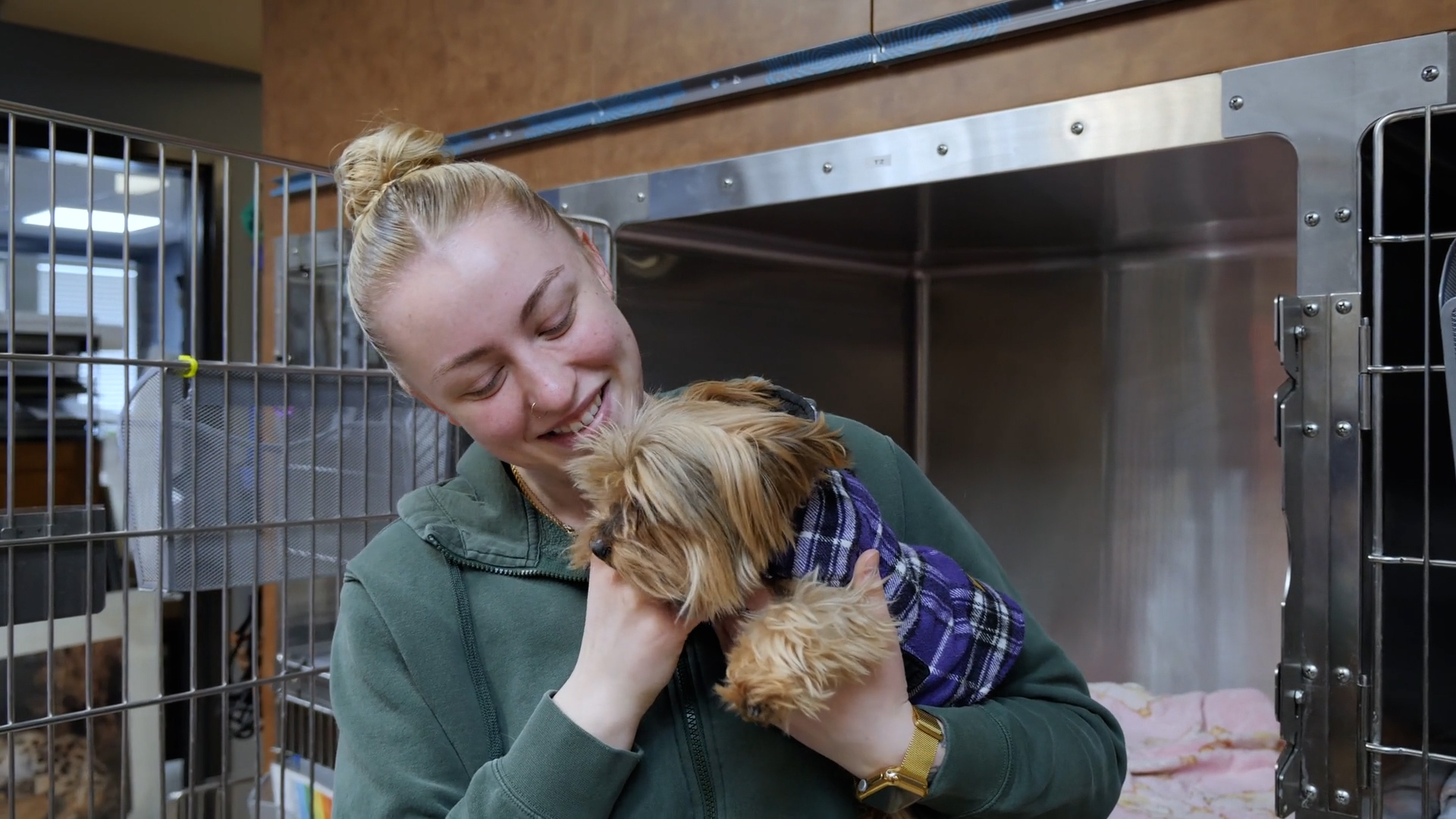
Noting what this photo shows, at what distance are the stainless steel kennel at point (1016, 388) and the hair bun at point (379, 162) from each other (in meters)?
0.44

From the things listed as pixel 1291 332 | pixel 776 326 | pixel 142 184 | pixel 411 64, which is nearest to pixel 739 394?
pixel 1291 332

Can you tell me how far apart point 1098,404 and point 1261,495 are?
307 mm

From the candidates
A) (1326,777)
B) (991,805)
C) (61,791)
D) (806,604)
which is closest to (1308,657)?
(1326,777)

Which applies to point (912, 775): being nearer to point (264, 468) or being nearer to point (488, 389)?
point (488, 389)

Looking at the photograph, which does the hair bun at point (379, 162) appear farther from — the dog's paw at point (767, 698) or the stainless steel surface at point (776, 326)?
the stainless steel surface at point (776, 326)

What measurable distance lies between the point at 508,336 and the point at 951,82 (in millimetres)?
778

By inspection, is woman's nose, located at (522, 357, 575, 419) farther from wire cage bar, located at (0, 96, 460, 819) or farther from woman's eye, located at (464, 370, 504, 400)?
wire cage bar, located at (0, 96, 460, 819)

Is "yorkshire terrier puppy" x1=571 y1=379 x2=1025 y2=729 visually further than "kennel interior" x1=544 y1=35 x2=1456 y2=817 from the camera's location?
No

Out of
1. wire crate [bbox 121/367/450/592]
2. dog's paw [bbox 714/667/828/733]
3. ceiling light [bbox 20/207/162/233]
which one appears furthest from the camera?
ceiling light [bbox 20/207/162/233]

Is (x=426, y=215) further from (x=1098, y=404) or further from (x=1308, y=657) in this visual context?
(x=1098, y=404)

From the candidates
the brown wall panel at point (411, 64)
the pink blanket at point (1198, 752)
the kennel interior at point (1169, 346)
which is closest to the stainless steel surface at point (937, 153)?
the kennel interior at point (1169, 346)

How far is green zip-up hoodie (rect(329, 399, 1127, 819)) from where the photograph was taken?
0.80m

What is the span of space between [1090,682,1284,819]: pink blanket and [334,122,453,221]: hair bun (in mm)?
1331

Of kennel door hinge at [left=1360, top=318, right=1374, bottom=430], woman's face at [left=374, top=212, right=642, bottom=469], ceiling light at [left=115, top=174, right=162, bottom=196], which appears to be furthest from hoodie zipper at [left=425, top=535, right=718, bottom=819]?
ceiling light at [left=115, top=174, right=162, bottom=196]
